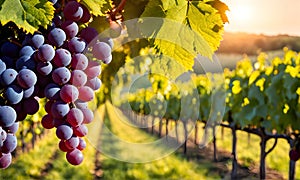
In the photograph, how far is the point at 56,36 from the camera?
106cm

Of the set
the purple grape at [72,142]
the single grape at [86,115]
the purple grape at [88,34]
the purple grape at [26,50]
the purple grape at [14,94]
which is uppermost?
the purple grape at [88,34]

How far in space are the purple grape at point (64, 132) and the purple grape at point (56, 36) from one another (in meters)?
0.21

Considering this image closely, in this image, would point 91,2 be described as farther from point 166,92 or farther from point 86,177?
point 166,92

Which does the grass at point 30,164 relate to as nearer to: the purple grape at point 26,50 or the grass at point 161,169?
the grass at point 161,169

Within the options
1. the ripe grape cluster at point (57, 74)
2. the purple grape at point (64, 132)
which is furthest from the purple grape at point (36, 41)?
the purple grape at point (64, 132)

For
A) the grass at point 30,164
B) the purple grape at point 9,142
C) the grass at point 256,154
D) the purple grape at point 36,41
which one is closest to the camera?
the purple grape at point 36,41

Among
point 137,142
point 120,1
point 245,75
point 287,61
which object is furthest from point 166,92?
point 120,1

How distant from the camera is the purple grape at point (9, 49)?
3.53 ft

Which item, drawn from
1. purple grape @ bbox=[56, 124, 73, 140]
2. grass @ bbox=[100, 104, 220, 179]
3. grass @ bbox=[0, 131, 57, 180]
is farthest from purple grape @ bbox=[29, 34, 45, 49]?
grass @ bbox=[100, 104, 220, 179]

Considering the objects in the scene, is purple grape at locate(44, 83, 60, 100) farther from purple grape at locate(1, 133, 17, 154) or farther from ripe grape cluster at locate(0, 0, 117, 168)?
purple grape at locate(1, 133, 17, 154)

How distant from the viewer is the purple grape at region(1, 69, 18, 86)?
1051 mm

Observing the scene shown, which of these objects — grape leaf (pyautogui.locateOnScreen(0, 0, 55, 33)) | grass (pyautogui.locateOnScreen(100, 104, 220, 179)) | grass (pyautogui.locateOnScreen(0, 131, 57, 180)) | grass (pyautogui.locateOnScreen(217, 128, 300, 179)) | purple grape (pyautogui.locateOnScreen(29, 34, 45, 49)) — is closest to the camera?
grape leaf (pyautogui.locateOnScreen(0, 0, 55, 33))

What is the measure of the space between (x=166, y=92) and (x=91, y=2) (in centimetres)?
1499

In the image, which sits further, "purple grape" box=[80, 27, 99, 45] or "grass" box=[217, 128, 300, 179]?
"grass" box=[217, 128, 300, 179]
